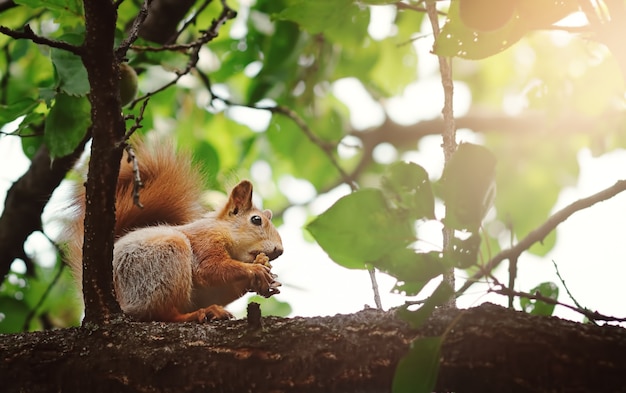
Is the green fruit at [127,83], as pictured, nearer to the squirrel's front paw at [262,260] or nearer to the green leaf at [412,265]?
the squirrel's front paw at [262,260]

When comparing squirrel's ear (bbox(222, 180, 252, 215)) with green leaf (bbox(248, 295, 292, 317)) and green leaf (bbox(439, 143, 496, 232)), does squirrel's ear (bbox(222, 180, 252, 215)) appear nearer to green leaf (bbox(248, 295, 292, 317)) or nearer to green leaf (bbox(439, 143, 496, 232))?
green leaf (bbox(248, 295, 292, 317))

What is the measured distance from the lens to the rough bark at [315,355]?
1422mm

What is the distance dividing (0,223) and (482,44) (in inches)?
80.1

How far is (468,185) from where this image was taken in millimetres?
1321

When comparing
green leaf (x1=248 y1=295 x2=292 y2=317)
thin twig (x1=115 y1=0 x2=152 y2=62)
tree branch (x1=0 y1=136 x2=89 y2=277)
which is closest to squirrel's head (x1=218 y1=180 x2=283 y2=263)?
tree branch (x1=0 y1=136 x2=89 y2=277)

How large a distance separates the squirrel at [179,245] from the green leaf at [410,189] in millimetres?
835

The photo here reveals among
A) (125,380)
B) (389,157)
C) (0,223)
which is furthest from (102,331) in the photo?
(389,157)

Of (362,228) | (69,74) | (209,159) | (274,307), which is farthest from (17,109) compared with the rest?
(274,307)

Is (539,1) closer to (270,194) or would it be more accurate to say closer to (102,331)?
(102,331)

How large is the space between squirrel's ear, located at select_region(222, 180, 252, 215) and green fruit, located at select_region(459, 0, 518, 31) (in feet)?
4.87

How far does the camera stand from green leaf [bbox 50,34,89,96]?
78.0 inches

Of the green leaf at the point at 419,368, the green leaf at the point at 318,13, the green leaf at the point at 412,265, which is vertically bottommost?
the green leaf at the point at 419,368

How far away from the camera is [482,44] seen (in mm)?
1507

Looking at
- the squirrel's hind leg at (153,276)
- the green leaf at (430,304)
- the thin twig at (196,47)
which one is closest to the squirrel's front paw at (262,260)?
the squirrel's hind leg at (153,276)
